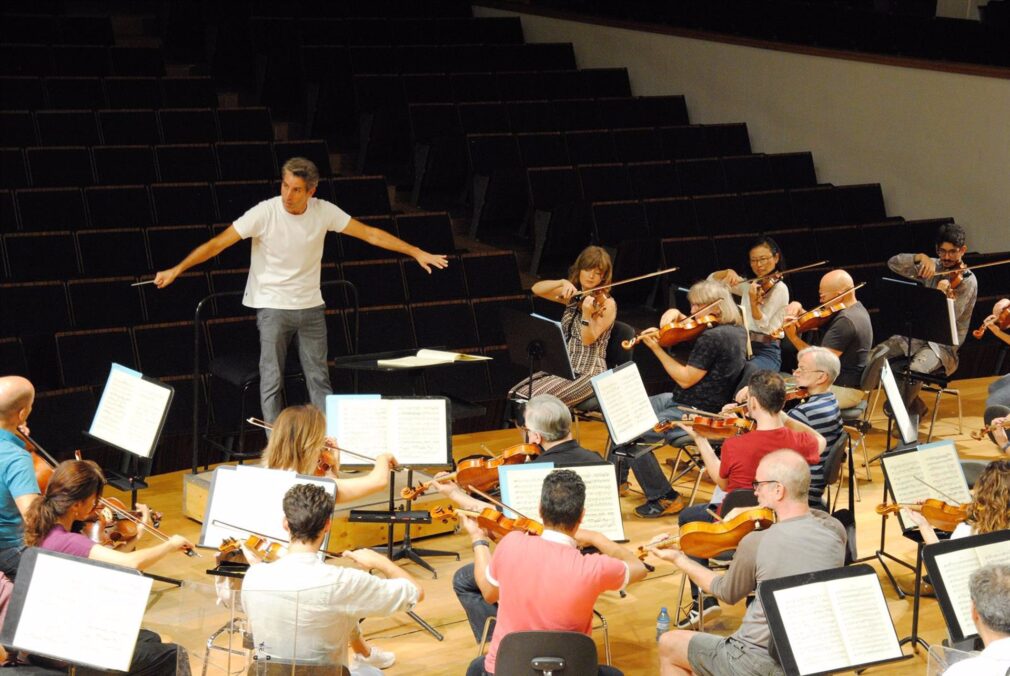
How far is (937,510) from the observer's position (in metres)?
3.94

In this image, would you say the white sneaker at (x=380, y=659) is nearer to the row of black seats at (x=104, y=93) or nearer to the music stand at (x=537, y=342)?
the music stand at (x=537, y=342)

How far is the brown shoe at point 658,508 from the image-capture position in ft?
17.3

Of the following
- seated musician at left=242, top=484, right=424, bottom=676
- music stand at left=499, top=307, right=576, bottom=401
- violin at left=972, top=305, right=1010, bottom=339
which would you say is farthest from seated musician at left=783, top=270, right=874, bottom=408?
seated musician at left=242, top=484, right=424, bottom=676

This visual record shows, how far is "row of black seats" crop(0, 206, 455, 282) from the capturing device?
5.78 metres

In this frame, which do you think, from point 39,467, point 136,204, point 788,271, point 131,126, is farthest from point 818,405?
point 131,126

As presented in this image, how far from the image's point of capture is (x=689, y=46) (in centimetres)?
929

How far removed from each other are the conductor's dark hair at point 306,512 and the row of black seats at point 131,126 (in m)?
4.46

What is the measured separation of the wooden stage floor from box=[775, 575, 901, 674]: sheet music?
677mm

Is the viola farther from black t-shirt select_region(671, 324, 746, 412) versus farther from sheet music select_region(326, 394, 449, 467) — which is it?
black t-shirt select_region(671, 324, 746, 412)

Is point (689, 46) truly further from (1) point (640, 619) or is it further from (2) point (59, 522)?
(2) point (59, 522)

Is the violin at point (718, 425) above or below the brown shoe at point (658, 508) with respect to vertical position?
above

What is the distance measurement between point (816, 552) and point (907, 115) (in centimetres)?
591

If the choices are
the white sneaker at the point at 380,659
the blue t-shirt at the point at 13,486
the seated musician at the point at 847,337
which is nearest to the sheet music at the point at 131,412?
the blue t-shirt at the point at 13,486

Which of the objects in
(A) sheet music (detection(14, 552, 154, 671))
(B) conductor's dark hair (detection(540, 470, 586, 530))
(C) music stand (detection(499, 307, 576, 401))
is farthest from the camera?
(C) music stand (detection(499, 307, 576, 401))
